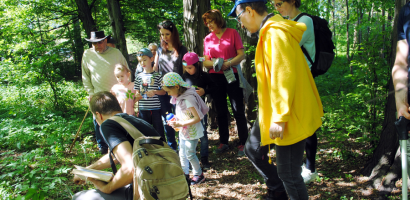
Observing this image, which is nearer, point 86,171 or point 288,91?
point 288,91

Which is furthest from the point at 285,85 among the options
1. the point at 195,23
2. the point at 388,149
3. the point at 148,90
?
the point at 195,23

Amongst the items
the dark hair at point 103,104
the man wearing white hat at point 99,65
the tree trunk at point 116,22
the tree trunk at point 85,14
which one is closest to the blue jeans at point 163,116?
the man wearing white hat at point 99,65

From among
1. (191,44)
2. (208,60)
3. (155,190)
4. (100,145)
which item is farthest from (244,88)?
(100,145)

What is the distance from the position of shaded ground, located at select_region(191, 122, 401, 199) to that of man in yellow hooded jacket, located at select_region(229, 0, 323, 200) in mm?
974

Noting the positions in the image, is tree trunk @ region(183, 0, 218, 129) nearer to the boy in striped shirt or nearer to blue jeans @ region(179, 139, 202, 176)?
the boy in striped shirt

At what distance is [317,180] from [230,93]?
5.40ft

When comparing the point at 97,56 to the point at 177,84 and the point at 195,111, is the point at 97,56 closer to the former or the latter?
the point at 177,84

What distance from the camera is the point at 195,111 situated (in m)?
3.17

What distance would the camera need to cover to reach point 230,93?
3.88 meters

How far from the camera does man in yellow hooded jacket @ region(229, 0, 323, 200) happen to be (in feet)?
5.85

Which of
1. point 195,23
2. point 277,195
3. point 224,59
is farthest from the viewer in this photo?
point 195,23

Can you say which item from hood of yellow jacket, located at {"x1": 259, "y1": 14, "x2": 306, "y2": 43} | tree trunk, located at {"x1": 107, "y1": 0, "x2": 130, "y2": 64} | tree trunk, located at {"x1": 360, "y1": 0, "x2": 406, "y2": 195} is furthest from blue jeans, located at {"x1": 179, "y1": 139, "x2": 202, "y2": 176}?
tree trunk, located at {"x1": 107, "y1": 0, "x2": 130, "y2": 64}

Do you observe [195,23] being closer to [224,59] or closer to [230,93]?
[224,59]

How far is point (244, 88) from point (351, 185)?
1812mm
